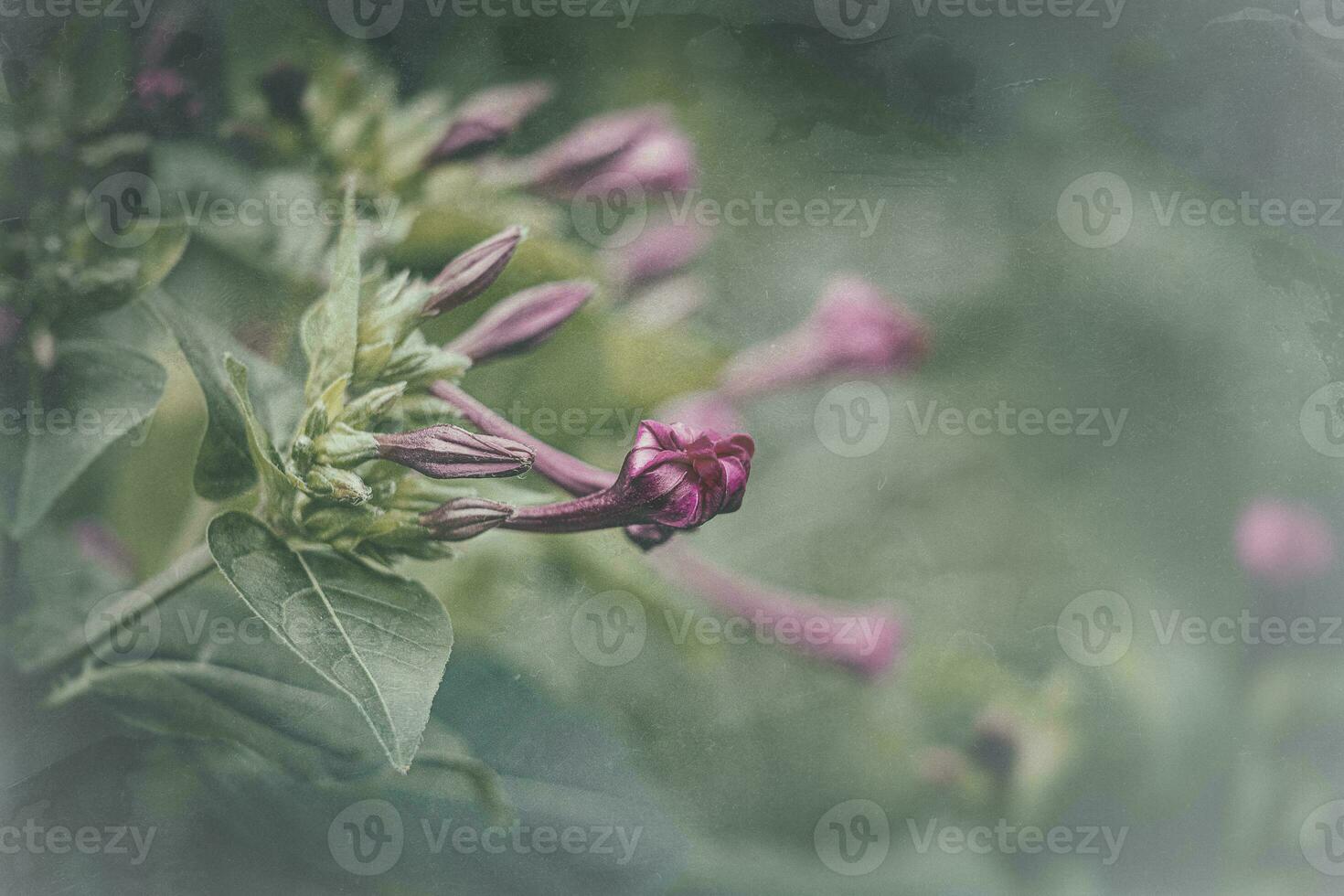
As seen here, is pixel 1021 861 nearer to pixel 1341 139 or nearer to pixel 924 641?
pixel 924 641

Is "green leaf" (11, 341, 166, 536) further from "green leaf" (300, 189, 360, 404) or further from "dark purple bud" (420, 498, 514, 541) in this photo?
"dark purple bud" (420, 498, 514, 541)

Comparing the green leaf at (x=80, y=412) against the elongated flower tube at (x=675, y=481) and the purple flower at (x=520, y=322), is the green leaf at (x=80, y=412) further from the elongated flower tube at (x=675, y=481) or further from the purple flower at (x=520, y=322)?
the elongated flower tube at (x=675, y=481)

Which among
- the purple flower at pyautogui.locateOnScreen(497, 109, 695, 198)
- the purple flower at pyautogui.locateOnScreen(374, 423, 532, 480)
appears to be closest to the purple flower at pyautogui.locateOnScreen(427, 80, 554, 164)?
the purple flower at pyautogui.locateOnScreen(497, 109, 695, 198)

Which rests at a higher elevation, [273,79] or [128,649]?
[273,79]

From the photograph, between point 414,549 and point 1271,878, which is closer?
point 414,549

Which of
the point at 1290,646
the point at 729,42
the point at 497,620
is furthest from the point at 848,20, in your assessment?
the point at 1290,646

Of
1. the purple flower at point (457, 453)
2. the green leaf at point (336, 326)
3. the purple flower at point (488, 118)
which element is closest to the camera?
the purple flower at point (457, 453)

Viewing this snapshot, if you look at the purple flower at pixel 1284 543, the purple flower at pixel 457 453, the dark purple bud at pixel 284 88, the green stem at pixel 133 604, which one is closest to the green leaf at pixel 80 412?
the green stem at pixel 133 604
